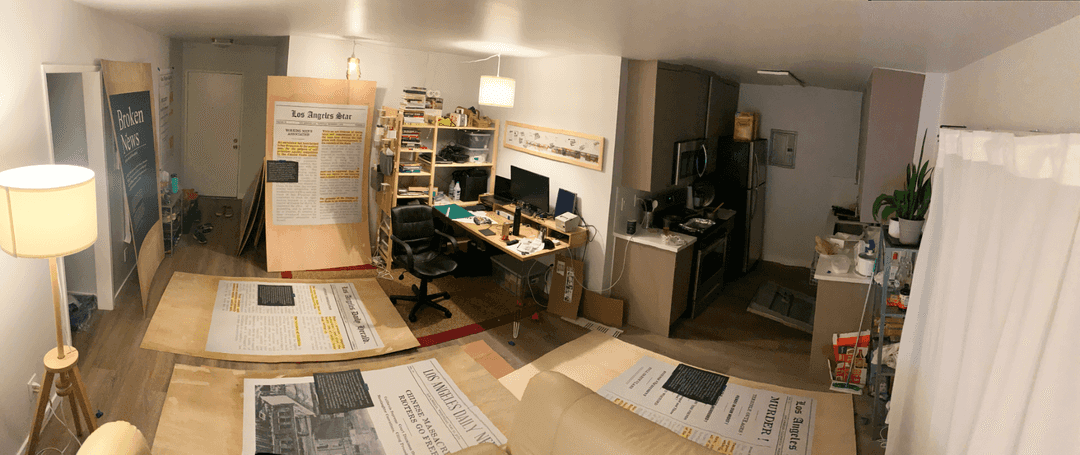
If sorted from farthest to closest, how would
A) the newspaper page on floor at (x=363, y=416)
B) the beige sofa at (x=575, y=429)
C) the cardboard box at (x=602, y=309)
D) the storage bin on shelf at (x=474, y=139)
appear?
the storage bin on shelf at (x=474, y=139), the cardboard box at (x=602, y=309), the newspaper page on floor at (x=363, y=416), the beige sofa at (x=575, y=429)

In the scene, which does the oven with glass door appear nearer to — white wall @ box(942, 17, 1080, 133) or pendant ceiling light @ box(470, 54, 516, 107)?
pendant ceiling light @ box(470, 54, 516, 107)

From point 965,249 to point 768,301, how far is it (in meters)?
3.78

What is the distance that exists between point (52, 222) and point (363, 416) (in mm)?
1839

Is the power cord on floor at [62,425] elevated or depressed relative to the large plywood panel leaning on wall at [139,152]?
depressed

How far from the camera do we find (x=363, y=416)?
11.5ft

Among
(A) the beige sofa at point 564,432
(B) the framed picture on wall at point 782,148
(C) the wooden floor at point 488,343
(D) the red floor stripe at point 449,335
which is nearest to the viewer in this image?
(A) the beige sofa at point 564,432

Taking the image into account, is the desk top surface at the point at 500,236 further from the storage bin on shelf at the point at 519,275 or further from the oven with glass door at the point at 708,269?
the oven with glass door at the point at 708,269

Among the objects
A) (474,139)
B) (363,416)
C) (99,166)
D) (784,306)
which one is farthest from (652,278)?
(99,166)

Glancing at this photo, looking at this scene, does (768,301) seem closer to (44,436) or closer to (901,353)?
(901,353)

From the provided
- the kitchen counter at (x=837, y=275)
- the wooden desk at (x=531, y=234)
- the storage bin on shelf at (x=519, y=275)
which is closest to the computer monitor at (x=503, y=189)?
the wooden desk at (x=531, y=234)

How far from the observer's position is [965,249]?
7.49 feet

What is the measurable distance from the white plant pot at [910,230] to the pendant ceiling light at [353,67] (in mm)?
4825

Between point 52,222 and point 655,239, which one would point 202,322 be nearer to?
point 52,222

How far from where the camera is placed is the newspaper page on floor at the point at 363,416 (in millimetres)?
3250
